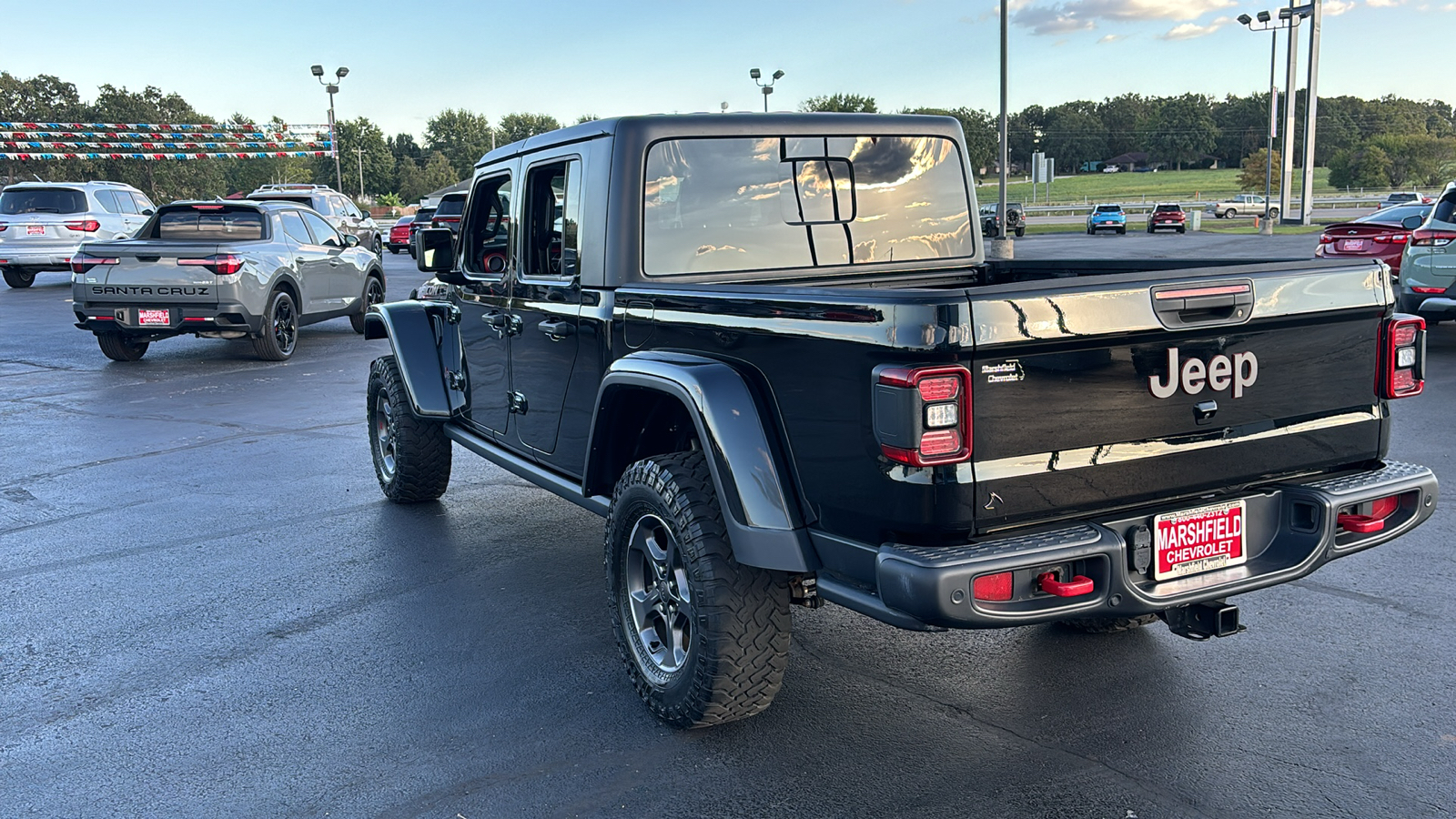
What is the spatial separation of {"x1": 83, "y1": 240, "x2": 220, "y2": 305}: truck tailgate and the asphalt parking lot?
238 inches

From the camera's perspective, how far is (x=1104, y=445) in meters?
3.37

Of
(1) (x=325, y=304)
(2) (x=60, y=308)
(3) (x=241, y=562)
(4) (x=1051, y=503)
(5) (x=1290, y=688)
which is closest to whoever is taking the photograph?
(4) (x=1051, y=503)

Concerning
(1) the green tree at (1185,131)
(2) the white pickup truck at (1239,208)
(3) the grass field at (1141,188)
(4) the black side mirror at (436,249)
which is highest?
(1) the green tree at (1185,131)

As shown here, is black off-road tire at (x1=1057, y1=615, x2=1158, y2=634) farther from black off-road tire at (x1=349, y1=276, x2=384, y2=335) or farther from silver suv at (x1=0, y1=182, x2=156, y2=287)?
silver suv at (x1=0, y1=182, x2=156, y2=287)

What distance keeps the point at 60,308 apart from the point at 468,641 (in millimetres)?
17607

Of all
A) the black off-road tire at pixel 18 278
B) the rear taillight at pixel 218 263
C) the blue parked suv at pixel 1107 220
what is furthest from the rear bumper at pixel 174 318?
the blue parked suv at pixel 1107 220

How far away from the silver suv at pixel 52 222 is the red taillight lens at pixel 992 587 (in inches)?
870

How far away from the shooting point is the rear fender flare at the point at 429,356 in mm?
6258

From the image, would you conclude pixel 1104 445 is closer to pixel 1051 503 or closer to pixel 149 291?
pixel 1051 503

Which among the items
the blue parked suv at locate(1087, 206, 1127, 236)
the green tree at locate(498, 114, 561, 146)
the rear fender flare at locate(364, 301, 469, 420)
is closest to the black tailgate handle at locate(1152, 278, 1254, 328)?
the rear fender flare at locate(364, 301, 469, 420)

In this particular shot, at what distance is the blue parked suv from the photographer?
1965 inches

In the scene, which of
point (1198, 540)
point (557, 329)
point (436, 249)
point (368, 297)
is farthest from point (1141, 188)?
point (1198, 540)

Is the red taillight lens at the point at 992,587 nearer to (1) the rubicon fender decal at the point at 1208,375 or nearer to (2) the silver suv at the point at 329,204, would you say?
(1) the rubicon fender decal at the point at 1208,375

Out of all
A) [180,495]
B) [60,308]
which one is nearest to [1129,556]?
[180,495]
